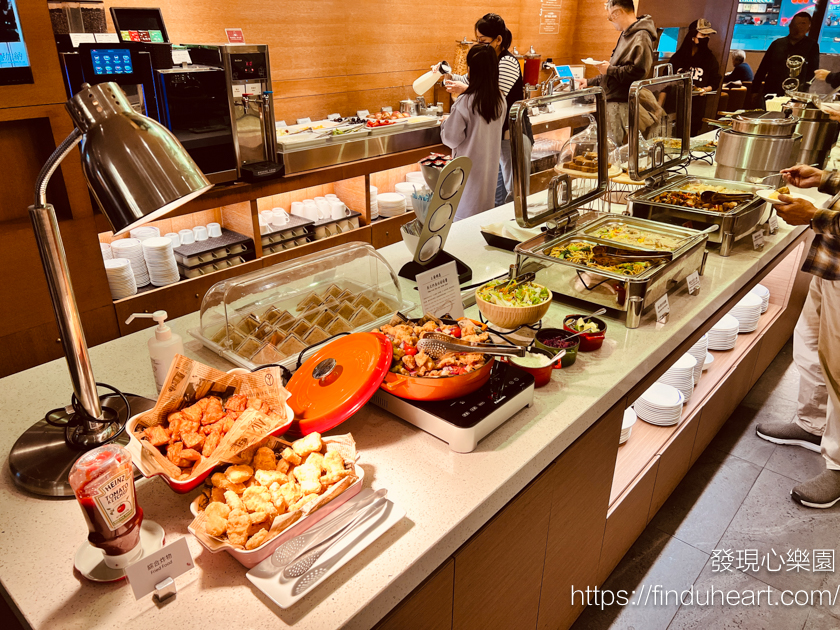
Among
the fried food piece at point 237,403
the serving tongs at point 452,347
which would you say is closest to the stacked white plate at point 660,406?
the serving tongs at point 452,347

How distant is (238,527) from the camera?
96 centimetres

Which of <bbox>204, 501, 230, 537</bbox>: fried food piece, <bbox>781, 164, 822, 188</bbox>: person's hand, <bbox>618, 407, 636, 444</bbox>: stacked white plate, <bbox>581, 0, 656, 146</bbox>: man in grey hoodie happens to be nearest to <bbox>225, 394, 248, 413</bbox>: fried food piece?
<bbox>204, 501, 230, 537</bbox>: fried food piece

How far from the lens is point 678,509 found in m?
2.52

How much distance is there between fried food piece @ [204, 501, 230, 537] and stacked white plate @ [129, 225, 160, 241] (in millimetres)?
2876

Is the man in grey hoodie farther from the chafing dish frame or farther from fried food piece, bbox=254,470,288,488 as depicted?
fried food piece, bbox=254,470,288,488

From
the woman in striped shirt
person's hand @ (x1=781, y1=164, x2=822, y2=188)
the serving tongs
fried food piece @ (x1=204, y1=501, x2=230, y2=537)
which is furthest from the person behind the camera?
the woman in striped shirt

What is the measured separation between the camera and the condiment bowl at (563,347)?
1.54m

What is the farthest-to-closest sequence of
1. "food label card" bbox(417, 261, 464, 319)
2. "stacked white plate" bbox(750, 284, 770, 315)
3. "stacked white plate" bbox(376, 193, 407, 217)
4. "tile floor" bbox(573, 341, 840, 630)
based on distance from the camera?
"stacked white plate" bbox(376, 193, 407, 217) < "stacked white plate" bbox(750, 284, 770, 315) < "tile floor" bbox(573, 341, 840, 630) < "food label card" bbox(417, 261, 464, 319)

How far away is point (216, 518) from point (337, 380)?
1.35 feet

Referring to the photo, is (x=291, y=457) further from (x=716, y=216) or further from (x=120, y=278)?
(x=120, y=278)

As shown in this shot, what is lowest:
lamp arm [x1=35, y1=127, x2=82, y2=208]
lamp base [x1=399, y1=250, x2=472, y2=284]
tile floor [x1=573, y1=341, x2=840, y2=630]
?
tile floor [x1=573, y1=341, x2=840, y2=630]

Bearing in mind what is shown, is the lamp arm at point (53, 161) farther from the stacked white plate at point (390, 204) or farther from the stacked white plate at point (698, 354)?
the stacked white plate at point (390, 204)

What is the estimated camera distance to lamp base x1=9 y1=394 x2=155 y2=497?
115 centimetres

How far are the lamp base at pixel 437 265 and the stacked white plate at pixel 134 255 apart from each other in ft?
6.42
